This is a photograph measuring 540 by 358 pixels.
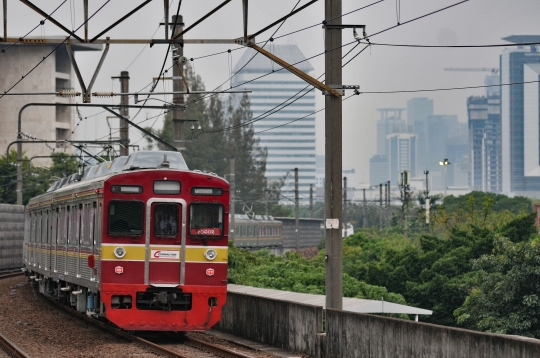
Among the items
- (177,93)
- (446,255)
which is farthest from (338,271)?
(446,255)

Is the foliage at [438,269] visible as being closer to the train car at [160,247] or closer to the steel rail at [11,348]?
the train car at [160,247]

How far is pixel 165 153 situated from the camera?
1911 centimetres

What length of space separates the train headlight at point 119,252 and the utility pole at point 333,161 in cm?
357

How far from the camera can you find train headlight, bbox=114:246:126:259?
56.1ft

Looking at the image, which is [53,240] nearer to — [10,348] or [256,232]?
[10,348]

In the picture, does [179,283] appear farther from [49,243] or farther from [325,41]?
[49,243]

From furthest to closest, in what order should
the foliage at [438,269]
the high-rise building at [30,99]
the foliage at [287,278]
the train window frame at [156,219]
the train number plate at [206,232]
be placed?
the high-rise building at [30,99] → the foliage at [438,269] → the foliage at [287,278] → the train number plate at [206,232] → the train window frame at [156,219]

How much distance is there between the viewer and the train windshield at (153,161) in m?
18.4

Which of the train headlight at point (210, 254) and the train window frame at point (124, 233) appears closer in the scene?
the train window frame at point (124, 233)

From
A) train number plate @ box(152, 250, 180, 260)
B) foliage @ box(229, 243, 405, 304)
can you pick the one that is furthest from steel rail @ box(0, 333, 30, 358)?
foliage @ box(229, 243, 405, 304)

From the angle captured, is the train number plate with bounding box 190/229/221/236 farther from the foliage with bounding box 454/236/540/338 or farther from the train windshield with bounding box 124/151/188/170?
the foliage with bounding box 454/236/540/338

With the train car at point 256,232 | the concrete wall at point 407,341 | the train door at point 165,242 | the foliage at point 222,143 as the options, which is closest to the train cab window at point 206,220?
the train door at point 165,242

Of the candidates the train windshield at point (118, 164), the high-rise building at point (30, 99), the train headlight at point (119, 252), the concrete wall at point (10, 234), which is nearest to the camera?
the train headlight at point (119, 252)

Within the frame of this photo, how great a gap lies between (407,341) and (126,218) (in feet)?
21.2
